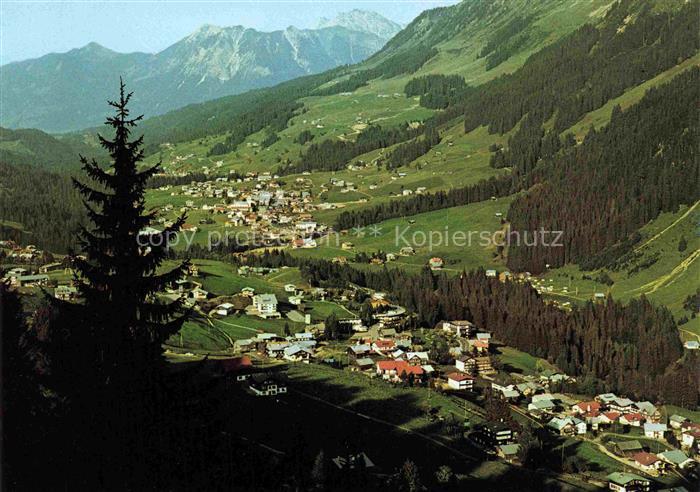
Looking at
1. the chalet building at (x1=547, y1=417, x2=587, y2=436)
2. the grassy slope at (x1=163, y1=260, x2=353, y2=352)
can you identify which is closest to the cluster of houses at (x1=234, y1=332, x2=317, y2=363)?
the grassy slope at (x1=163, y1=260, x2=353, y2=352)

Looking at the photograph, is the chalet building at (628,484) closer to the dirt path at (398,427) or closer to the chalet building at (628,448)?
the chalet building at (628,448)

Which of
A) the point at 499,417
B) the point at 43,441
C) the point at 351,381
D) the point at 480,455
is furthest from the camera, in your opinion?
the point at 351,381

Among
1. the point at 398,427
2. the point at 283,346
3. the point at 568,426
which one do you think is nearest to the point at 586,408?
the point at 568,426

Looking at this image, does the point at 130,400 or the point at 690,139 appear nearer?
the point at 130,400

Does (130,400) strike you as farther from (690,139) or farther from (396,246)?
(690,139)

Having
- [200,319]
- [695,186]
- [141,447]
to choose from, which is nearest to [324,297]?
[200,319]

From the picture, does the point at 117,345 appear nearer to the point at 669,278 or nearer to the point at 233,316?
the point at 233,316

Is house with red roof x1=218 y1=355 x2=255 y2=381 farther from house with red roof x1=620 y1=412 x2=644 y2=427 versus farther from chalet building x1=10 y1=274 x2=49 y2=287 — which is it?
house with red roof x1=620 y1=412 x2=644 y2=427

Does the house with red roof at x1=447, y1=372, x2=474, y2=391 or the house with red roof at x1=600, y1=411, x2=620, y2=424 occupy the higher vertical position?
the house with red roof at x1=447, y1=372, x2=474, y2=391
